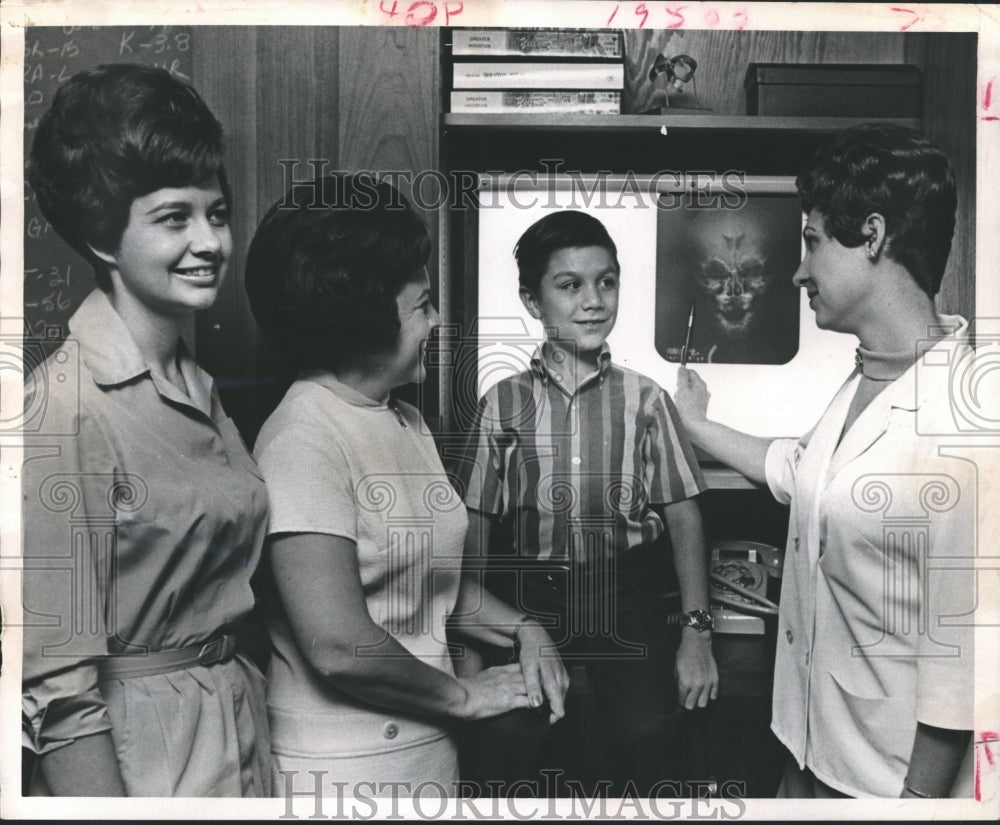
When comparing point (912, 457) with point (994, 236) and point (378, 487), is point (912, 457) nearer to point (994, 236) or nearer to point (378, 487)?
point (994, 236)

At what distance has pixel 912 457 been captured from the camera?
66.4 inches

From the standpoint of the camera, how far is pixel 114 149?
1.58 meters

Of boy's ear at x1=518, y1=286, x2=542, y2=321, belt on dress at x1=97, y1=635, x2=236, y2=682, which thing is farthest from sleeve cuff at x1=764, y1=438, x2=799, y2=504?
belt on dress at x1=97, y1=635, x2=236, y2=682

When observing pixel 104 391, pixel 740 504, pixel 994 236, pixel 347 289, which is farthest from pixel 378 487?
pixel 994 236

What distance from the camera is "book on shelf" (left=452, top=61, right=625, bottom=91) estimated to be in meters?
1.71

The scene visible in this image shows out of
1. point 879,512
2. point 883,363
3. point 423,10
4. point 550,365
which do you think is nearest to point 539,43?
point 423,10

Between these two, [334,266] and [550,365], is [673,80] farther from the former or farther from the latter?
[334,266]

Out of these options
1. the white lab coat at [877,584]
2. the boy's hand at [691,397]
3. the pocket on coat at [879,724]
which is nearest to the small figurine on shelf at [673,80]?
the boy's hand at [691,397]

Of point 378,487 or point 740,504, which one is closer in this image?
point 378,487

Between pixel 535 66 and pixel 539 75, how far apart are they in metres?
0.02

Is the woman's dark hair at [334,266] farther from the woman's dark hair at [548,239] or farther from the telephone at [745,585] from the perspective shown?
the telephone at [745,585]

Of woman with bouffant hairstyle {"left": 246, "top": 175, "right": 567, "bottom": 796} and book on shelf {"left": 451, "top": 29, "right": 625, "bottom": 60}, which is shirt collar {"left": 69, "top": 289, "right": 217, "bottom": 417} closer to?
woman with bouffant hairstyle {"left": 246, "top": 175, "right": 567, "bottom": 796}

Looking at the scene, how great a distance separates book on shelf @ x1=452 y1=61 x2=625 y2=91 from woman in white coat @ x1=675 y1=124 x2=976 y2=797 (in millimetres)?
378

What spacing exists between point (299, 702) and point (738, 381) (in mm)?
899
